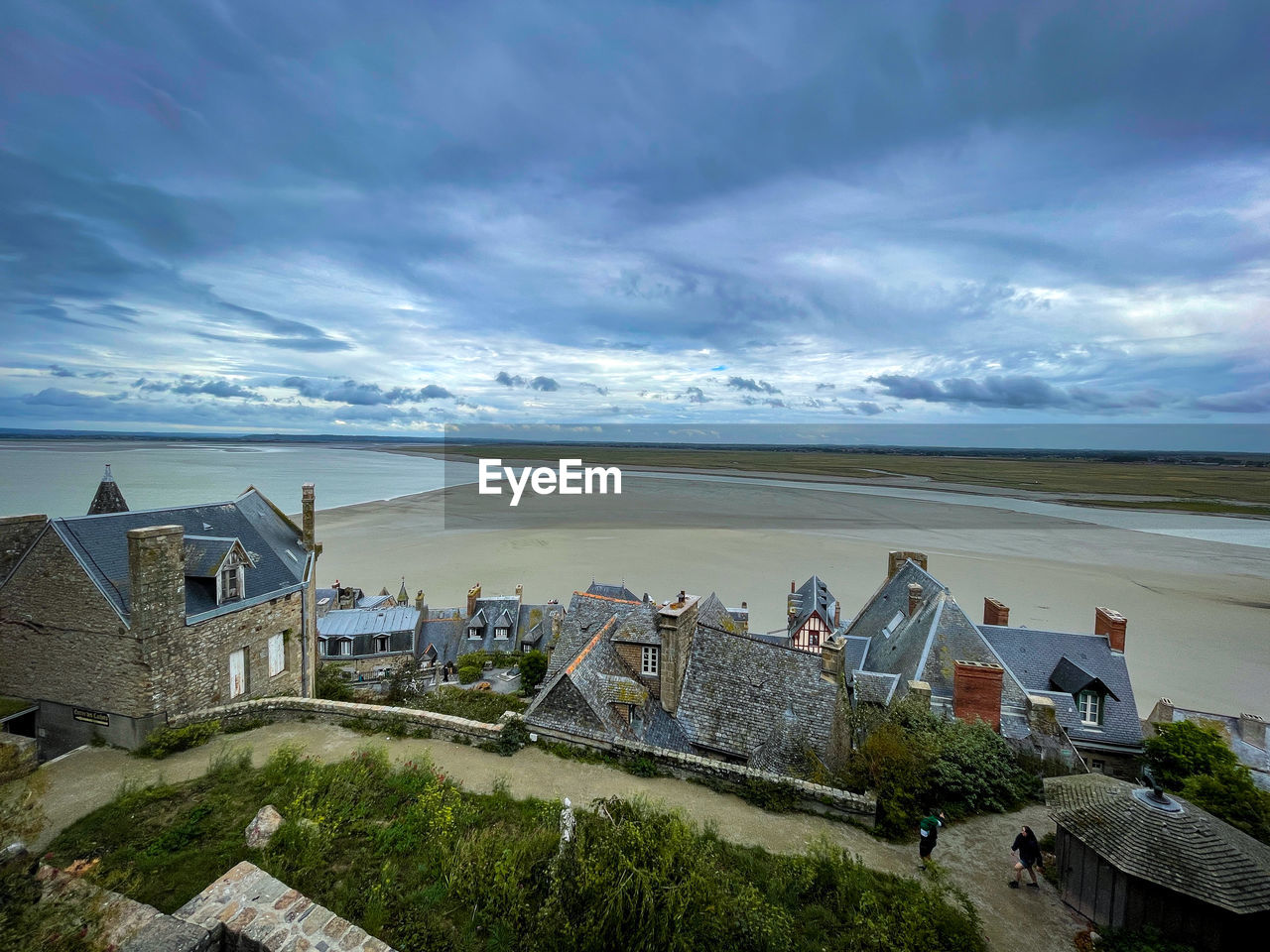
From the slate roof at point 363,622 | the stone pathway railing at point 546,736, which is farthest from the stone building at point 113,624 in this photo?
the slate roof at point 363,622

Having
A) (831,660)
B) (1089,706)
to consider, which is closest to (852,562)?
(1089,706)

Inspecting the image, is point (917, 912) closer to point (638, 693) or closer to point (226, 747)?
point (638, 693)

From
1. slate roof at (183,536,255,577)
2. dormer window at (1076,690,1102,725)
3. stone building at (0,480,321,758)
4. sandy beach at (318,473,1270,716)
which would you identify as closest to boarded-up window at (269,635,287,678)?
stone building at (0,480,321,758)

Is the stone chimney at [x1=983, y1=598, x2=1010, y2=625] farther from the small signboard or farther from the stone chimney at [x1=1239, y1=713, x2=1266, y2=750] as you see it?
the small signboard

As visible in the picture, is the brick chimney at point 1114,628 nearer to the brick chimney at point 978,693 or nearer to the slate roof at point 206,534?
the brick chimney at point 978,693

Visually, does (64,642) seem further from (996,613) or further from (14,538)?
(996,613)

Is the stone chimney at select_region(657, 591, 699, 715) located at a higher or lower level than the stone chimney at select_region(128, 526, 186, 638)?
lower
